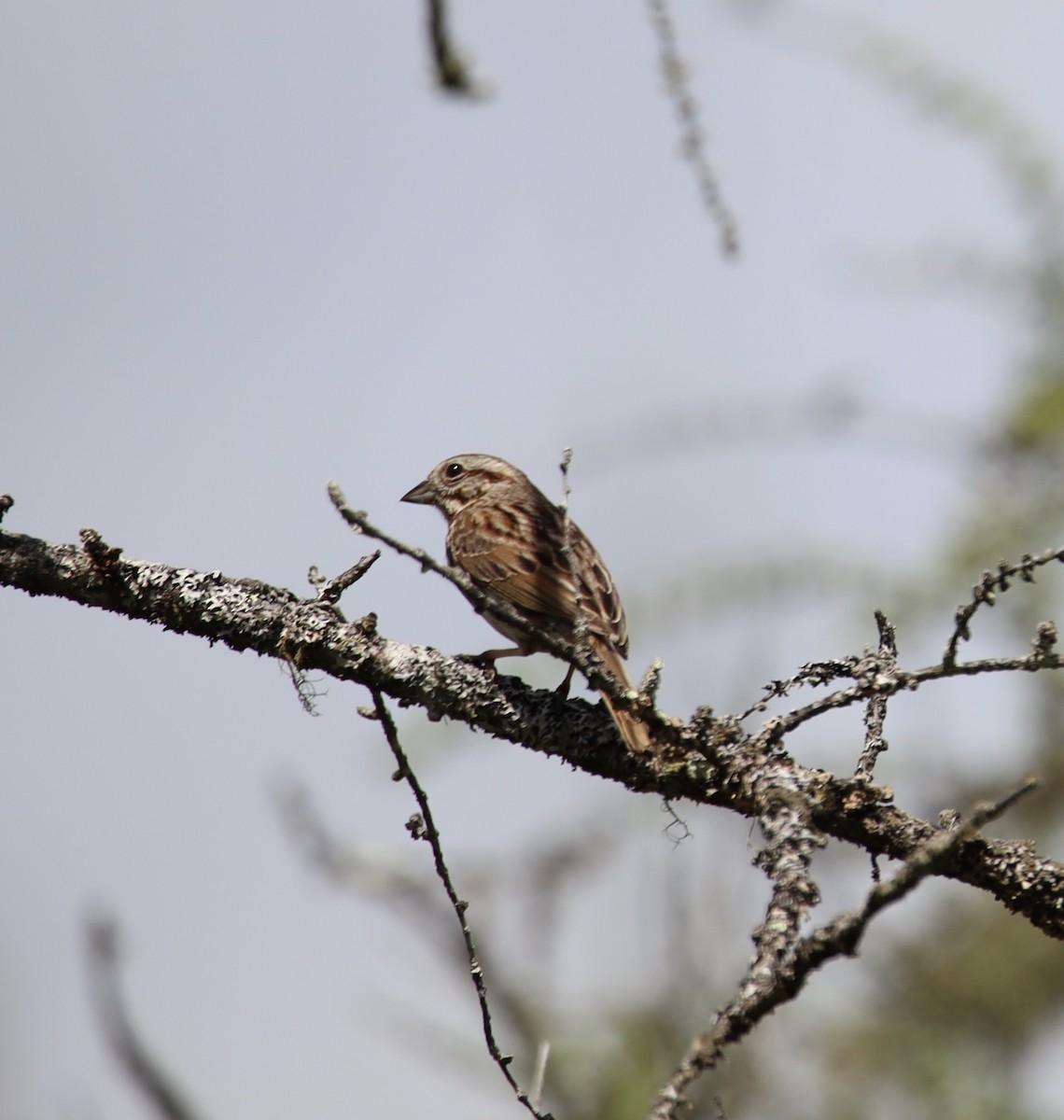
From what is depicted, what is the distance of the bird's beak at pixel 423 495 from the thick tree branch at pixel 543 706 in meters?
3.53

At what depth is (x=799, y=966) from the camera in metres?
2.22

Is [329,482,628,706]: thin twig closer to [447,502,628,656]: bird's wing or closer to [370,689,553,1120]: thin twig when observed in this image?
[370,689,553,1120]: thin twig

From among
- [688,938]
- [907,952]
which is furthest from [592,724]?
[907,952]

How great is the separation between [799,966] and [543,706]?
160 cm

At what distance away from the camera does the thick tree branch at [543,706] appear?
→ 10.8ft

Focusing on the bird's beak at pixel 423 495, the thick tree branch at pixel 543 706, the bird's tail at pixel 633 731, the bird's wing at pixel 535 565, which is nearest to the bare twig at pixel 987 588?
the thick tree branch at pixel 543 706

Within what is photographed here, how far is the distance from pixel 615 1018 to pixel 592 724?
2.90 metres

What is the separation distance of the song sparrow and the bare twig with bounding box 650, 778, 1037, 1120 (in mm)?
2071

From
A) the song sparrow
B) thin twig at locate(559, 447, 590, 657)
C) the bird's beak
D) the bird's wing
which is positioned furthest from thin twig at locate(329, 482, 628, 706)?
the bird's beak

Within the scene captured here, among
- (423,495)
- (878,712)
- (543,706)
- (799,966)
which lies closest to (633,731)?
(543,706)

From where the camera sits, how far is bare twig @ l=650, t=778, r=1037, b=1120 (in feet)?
6.82

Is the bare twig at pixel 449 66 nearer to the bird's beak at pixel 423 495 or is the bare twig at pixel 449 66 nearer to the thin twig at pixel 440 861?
the thin twig at pixel 440 861

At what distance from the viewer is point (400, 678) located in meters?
3.61

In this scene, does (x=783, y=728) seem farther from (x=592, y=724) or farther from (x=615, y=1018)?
(x=615, y=1018)
